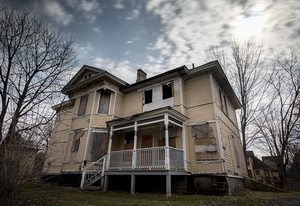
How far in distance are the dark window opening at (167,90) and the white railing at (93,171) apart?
6.33 metres

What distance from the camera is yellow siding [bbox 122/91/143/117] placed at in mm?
14367

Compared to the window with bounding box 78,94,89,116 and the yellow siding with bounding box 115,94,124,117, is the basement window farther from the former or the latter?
the window with bounding box 78,94,89,116

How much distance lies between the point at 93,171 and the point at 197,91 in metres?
9.26

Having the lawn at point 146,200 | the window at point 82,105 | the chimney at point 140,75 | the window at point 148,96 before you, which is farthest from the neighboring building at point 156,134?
the chimney at point 140,75

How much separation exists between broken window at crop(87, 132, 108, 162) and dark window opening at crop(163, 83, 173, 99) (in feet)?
18.6

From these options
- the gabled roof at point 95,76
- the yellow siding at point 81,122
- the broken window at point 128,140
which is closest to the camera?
the broken window at point 128,140

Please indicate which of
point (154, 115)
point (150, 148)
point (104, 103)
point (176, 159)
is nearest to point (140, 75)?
point (104, 103)

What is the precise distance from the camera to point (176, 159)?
962cm

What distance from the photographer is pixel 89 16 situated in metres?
9.45

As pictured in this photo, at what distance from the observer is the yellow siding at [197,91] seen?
11.8 meters

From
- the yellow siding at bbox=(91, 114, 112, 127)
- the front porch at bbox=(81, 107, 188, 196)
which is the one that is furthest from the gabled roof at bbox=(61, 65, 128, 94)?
the front porch at bbox=(81, 107, 188, 196)

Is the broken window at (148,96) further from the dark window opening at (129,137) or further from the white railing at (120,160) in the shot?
the white railing at (120,160)

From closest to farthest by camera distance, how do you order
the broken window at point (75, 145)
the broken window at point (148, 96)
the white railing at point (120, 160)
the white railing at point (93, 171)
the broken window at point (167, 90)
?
1. the white railing at point (120, 160)
2. the white railing at point (93, 171)
3. the broken window at point (167, 90)
4. the broken window at point (75, 145)
5. the broken window at point (148, 96)

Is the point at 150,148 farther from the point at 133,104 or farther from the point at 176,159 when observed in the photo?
the point at 133,104
